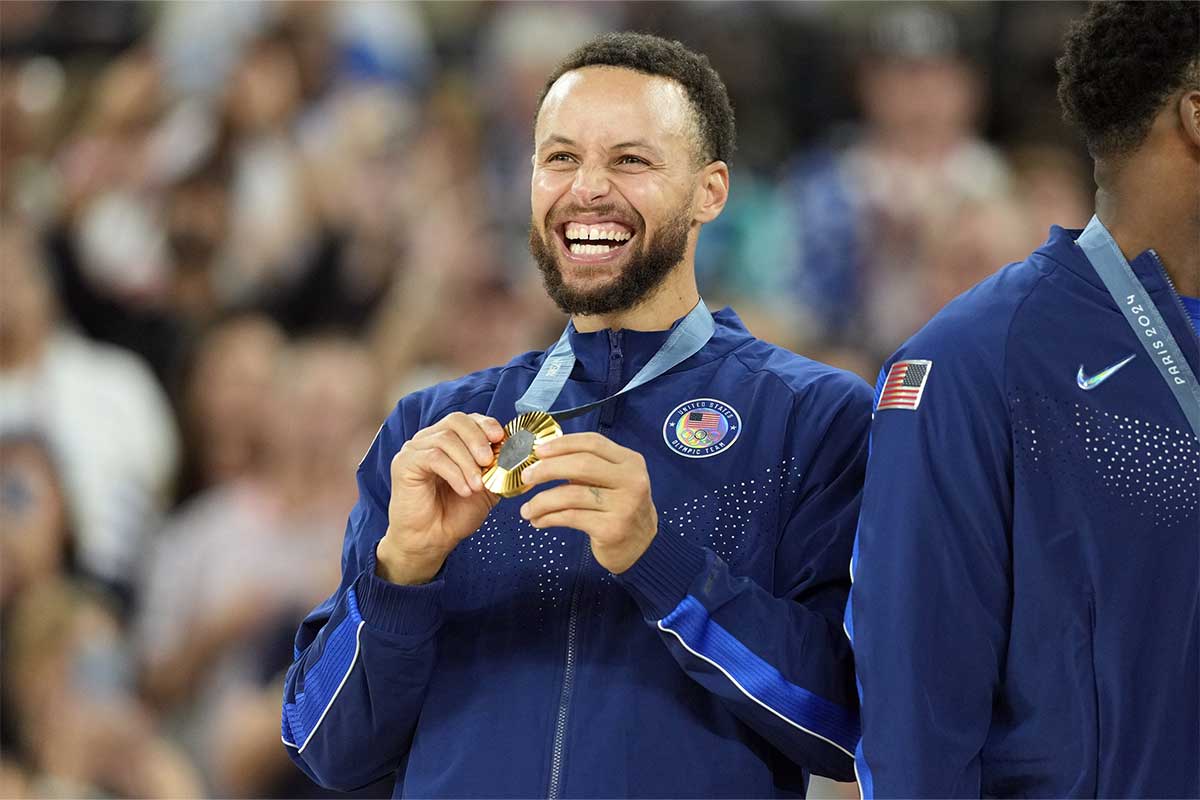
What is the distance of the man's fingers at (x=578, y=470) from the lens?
201 centimetres

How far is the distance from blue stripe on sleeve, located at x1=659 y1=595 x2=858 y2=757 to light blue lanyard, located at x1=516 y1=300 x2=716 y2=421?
0.41 metres

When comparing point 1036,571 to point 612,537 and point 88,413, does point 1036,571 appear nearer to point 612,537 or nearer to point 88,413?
point 612,537

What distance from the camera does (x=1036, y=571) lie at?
1.99 metres

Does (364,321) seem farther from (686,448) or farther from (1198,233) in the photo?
(1198,233)

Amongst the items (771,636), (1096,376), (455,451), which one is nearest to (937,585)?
(771,636)

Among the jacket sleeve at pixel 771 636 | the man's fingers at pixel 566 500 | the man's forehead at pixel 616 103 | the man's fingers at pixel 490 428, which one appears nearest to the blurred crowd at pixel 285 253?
the man's forehead at pixel 616 103

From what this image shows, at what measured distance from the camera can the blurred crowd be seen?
6.18 m

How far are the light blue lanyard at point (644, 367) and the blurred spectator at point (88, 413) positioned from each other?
4285 millimetres

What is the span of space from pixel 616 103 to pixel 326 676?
42.0 inches

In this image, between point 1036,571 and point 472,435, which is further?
point 472,435

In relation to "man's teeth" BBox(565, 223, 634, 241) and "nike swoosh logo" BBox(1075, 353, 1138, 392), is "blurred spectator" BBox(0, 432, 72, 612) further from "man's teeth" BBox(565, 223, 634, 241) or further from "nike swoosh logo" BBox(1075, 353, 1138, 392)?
"nike swoosh logo" BBox(1075, 353, 1138, 392)

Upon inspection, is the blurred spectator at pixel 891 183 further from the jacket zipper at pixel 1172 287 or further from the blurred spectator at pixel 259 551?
the jacket zipper at pixel 1172 287

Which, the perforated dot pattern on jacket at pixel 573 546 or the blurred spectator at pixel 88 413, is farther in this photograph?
the blurred spectator at pixel 88 413

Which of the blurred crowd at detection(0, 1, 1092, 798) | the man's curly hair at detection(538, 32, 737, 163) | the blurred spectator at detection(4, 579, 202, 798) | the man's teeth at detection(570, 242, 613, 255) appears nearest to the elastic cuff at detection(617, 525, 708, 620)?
the man's teeth at detection(570, 242, 613, 255)
